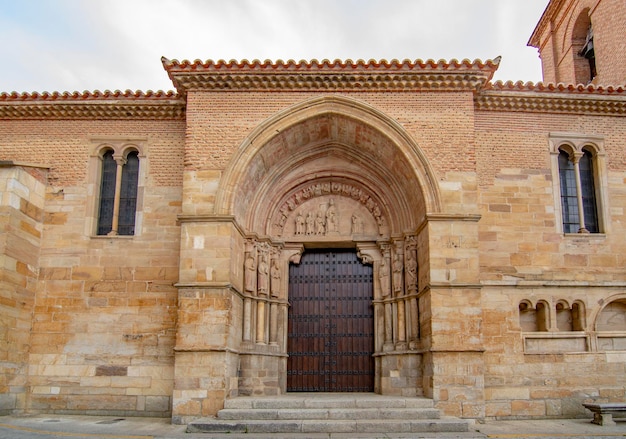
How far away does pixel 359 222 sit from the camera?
12602 mm

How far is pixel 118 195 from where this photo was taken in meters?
12.0

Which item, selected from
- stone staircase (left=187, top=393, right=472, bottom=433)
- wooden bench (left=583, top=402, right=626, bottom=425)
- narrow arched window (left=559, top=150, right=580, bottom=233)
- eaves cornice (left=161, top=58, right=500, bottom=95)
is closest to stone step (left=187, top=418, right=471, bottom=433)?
stone staircase (left=187, top=393, right=472, bottom=433)

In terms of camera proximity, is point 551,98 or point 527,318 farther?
point 551,98

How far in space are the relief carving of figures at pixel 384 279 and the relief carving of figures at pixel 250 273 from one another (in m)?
2.56

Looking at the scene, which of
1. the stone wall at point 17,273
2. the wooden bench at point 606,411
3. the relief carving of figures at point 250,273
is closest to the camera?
the wooden bench at point 606,411

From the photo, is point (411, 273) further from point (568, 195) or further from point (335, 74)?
point (335, 74)

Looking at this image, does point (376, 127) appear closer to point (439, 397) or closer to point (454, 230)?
point (454, 230)

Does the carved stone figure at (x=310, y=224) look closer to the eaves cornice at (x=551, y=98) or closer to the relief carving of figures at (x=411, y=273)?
the relief carving of figures at (x=411, y=273)

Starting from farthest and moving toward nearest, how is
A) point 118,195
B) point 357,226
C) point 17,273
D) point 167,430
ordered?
point 357,226 → point 118,195 → point 17,273 → point 167,430

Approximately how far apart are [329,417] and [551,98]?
7466 mm

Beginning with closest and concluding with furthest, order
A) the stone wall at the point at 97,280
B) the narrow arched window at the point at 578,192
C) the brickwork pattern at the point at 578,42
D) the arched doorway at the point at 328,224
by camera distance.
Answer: the stone wall at the point at 97,280
the arched doorway at the point at 328,224
the narrow arched window at the point at 578,192
the brickwork pattern at the point at 578,42

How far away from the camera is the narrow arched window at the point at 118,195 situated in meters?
12.0

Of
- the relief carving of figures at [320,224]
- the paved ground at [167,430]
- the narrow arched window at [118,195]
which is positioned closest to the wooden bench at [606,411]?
the paved ground at [167,430]

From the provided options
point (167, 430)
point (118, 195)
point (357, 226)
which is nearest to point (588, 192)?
point (357, 226)
